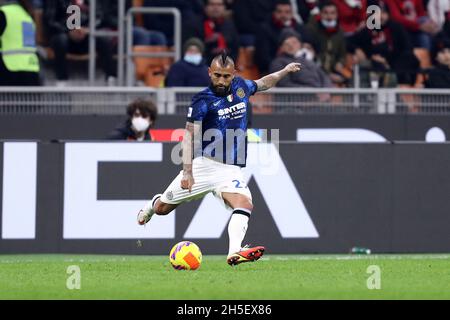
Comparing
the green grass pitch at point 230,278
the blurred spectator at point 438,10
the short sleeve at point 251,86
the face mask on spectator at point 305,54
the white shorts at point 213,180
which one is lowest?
the green grass pitch at point 230,278

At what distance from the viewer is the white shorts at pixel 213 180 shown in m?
13.5

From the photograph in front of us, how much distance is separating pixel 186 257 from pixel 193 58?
6.58 metres

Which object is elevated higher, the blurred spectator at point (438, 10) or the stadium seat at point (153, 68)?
the blurred spectator at point (438, 10)

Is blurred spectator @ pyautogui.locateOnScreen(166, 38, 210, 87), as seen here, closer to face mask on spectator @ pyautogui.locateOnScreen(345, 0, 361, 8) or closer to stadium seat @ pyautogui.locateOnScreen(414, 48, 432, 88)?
face mask on spectator @ pyautogui.locateOnScreen(345, 0, 361, 8)

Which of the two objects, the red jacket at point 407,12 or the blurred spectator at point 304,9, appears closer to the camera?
the blurred spectator at point 304,9

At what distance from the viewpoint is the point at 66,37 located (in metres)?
20.5

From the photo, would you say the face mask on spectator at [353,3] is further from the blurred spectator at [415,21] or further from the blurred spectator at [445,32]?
the blurred spectator at [445,32]

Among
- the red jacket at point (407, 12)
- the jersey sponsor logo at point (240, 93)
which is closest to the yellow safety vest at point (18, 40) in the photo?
the jersey sponsor logo at point (240, 93)

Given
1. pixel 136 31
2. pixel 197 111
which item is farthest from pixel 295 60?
pixel 197 111

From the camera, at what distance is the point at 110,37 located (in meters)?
21.0

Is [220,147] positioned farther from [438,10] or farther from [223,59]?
[438,10]

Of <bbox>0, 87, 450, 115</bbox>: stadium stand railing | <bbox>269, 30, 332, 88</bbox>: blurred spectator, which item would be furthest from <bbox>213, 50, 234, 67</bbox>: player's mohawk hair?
<bbox>269, 30, 332, 88</bbox>: blurred spectator

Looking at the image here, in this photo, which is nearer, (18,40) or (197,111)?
(197,111)

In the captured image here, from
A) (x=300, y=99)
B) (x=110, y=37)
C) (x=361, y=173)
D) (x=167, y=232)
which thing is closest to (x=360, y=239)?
(x=361, y=173)
